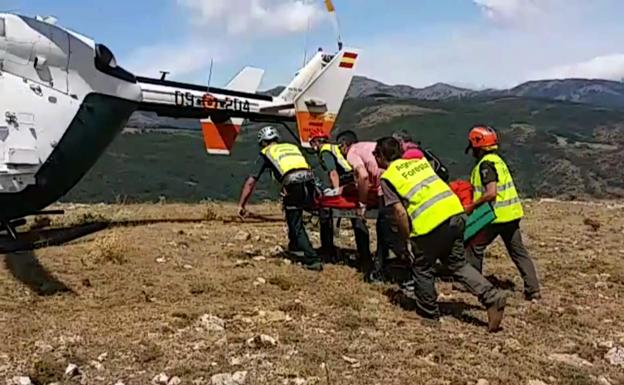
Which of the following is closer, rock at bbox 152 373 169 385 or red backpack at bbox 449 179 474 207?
rock at bbox 152 373 169 385

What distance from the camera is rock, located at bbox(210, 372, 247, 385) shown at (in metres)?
5.38

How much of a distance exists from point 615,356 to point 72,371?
439 centimetres

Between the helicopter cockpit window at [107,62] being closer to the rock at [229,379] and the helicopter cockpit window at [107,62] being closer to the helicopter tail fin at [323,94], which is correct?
the helicopter tail fin at [323,94]

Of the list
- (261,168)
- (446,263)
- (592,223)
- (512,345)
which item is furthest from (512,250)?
(592,223)

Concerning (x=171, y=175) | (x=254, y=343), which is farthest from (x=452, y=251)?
(x=171, y=175)

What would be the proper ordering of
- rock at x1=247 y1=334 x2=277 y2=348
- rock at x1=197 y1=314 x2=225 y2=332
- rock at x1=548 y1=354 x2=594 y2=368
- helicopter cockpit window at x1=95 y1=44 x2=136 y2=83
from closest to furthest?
1. rock at x1=548 y1=354 x2=594 y2=368
2. rock at x1=247 y1=334 x2=277 y2=348
3. rock at x1=197 y1=314 x2=225 y2=332
4. helicopter cockpit window at x1=95 y1=44 x2=136 y2=83

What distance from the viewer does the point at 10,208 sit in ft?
33.8

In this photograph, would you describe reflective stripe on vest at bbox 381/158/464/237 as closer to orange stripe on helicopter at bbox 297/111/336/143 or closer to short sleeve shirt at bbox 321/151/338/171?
short sleeve shirt at bbox 321/151/338/171

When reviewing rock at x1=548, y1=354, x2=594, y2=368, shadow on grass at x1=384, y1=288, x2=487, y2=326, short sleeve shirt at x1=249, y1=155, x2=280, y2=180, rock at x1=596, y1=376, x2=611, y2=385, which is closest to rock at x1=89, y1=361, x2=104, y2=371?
shadow on grass at x1=384, y1=288, x2=487, y2=326

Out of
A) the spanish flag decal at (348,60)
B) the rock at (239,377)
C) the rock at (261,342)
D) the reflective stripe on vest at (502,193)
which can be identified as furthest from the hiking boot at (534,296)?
the spanish flag decal at (348,60)

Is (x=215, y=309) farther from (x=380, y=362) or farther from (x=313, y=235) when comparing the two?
(x=313, y=235)

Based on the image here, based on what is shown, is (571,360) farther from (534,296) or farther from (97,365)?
(97,365)

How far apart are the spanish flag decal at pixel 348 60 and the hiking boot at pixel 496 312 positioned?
9502mm

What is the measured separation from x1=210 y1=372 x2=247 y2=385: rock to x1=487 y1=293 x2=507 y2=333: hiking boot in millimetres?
2474
